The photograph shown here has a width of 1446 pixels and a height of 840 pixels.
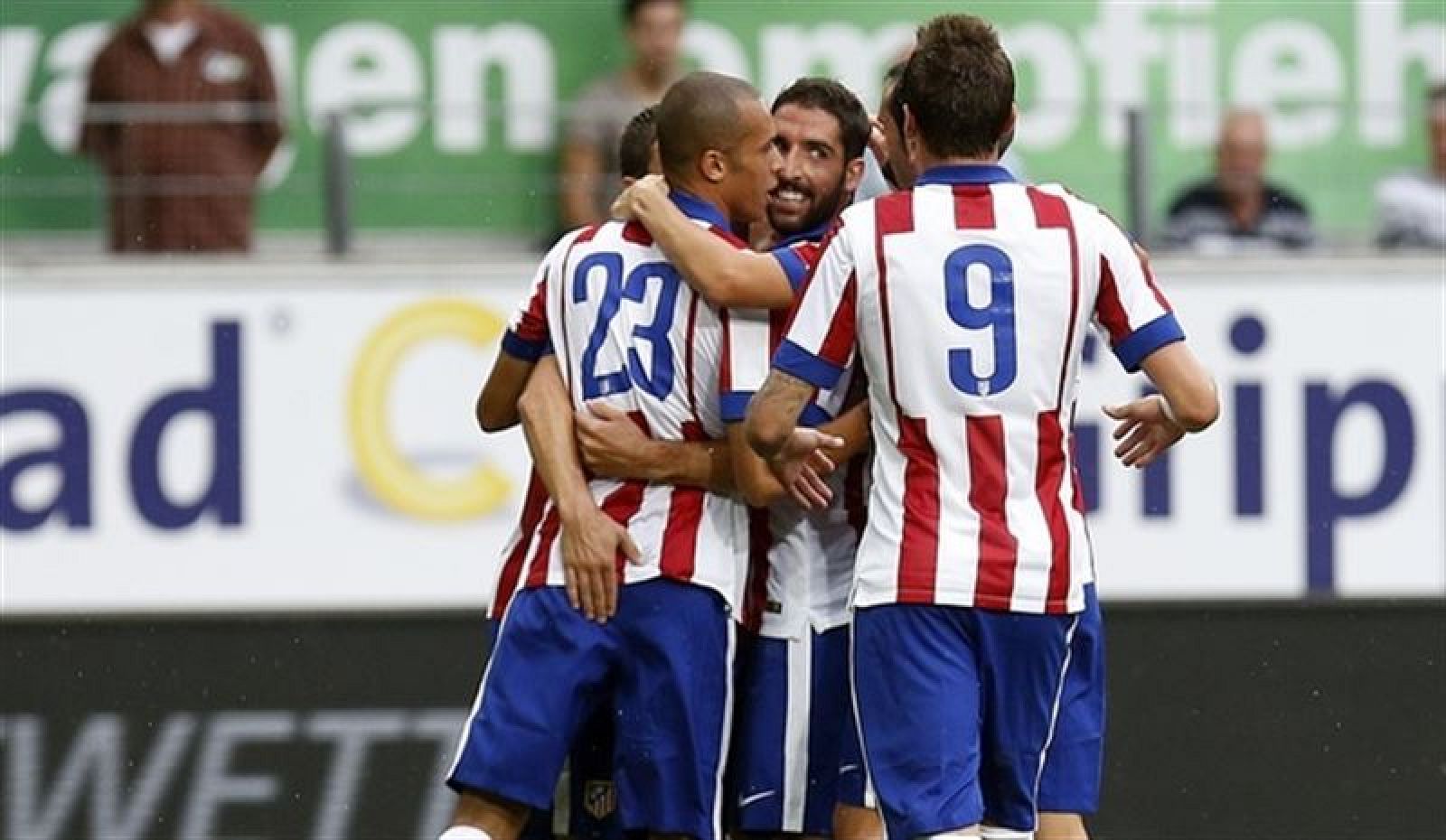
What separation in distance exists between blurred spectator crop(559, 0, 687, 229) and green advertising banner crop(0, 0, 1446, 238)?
5 cm

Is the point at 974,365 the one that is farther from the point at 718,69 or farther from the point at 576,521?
the point at 718,69

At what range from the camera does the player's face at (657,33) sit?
8875 millimetres

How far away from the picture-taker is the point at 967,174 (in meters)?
5.59

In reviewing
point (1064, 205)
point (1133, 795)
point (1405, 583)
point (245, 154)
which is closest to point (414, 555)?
point (245, 154)

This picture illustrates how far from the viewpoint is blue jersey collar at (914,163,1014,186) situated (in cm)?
558

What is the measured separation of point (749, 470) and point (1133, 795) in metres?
Result: 3.13

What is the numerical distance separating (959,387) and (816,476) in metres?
0.33

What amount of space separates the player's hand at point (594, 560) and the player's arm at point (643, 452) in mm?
116

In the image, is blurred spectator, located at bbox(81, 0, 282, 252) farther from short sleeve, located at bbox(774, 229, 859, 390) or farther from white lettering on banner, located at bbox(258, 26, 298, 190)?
short sleeve, located at bbox(774, 229, 859, 390)

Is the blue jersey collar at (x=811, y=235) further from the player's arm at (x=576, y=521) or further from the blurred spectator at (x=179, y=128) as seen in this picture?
the blurred spectator at (x=179, y=128)

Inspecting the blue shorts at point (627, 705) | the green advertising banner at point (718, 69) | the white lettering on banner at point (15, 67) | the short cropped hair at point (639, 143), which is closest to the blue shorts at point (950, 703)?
the blue shorts at point (627, 705)

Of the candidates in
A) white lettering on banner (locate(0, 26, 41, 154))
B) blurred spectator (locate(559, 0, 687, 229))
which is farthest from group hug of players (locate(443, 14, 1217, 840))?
white lettering on banner (locate(0, 26, 41, 154))

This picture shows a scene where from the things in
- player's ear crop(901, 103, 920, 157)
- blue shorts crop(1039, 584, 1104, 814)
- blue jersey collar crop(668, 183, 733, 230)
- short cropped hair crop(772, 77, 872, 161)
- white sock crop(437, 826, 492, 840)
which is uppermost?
short cropped hair crop(772, 77, 872, 161)

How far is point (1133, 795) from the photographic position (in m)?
8.52
